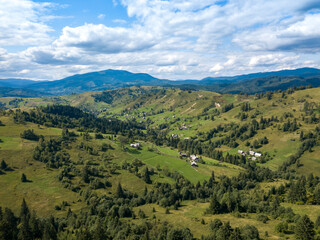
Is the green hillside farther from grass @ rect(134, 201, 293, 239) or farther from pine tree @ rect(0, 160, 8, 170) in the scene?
pine tree @ rect(0, 160, 8, 170)

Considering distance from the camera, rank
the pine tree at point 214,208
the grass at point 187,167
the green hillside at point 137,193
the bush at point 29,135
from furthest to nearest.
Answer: the bush at point 29,135 → the grass at point 187,167 → the pine tree at point 214,208 → the green hillside at point 137,193

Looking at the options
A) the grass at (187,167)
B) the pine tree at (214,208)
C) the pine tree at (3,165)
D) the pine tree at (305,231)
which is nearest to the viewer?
the pine tree at (305,231)

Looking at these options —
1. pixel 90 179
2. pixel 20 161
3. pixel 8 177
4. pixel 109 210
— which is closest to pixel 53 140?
pixel 20 161

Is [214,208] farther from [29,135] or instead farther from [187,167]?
[29,135]

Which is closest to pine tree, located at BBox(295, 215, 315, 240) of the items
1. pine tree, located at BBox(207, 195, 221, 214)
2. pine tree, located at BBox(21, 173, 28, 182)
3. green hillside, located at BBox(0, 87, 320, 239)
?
green hillside, located at BBox(0, 87, 320, 239)

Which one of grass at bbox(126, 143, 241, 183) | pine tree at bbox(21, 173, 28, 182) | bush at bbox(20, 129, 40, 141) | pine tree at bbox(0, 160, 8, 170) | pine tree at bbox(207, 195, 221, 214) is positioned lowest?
grass at bbox(126, 143, 241, 183)

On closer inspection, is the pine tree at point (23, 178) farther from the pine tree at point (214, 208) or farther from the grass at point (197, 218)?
the pine tree at point (214, 208)

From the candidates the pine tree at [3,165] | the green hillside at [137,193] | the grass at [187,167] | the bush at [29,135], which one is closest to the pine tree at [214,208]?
the green hillside at [137,193]

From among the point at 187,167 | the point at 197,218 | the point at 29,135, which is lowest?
the point at 187,167

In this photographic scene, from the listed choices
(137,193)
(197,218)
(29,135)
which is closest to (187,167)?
(137,193)

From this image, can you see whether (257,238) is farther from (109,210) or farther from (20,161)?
A: (20,161)

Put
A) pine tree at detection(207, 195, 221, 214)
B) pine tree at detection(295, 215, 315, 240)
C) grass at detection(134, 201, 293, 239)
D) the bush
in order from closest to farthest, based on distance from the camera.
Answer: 1. pine tree at detection(295, 215, 315, 240)
2. grass at detection(134, 201, 293, 239)
3. pine tree at detection(207, 195, 221, 214)
4. the bush
